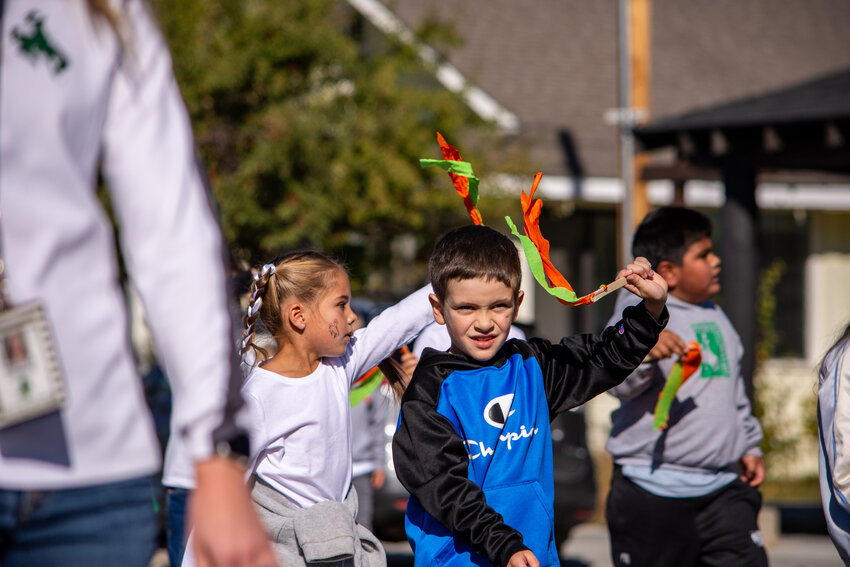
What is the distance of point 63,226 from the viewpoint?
5.09 ft

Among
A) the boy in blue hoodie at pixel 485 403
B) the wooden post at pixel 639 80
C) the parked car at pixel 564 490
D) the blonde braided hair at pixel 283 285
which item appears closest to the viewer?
the boy in blue hoodie at pixel 485 403

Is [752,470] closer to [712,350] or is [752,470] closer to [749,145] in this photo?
[712,350]

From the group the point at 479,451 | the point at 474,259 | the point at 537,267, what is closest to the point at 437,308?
the point at 474,259

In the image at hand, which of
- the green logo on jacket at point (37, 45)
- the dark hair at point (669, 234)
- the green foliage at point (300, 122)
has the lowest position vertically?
the dark hair at point (669, 234)

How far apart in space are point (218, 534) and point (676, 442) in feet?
10.5

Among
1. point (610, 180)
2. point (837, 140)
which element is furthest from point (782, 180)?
point (837, 140)

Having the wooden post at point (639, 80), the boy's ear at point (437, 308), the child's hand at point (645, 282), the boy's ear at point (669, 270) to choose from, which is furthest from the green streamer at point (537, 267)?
the wooden post at point (639, 80)

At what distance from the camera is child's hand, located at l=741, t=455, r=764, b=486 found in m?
4.63

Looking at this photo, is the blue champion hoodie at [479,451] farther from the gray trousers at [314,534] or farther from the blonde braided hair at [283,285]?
the blonde braided hair at [283,285]

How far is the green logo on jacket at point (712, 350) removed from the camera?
448 cm

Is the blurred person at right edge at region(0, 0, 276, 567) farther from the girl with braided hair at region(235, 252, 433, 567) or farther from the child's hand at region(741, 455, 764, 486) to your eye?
the child's hand at region(741, 455, 764, 486)

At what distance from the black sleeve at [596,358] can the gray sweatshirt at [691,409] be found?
799mm

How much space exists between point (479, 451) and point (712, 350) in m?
1.78

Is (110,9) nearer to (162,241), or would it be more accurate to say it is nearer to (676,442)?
(162,241)
